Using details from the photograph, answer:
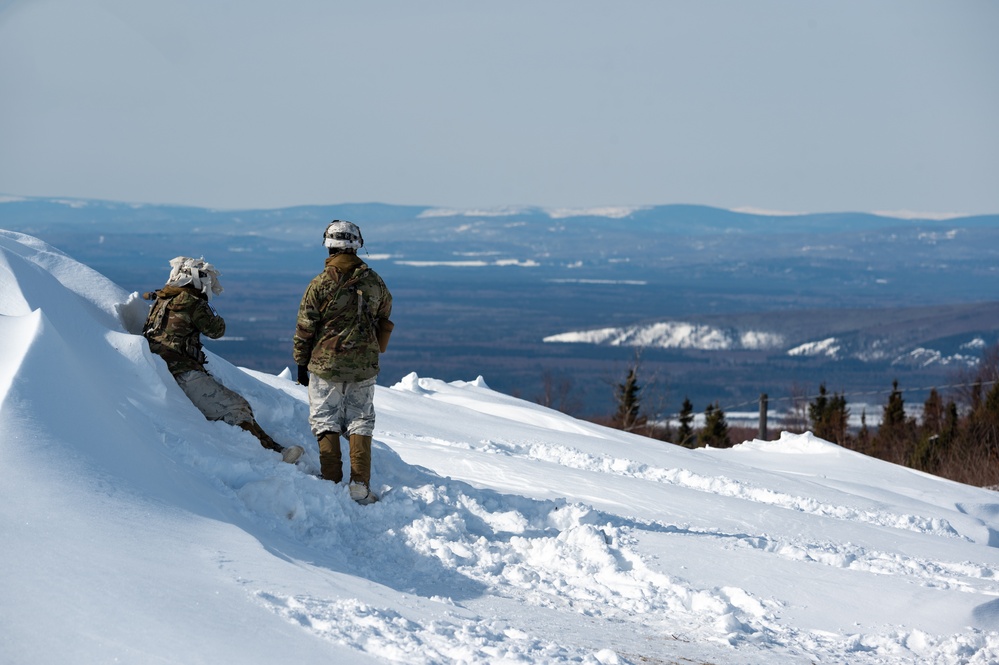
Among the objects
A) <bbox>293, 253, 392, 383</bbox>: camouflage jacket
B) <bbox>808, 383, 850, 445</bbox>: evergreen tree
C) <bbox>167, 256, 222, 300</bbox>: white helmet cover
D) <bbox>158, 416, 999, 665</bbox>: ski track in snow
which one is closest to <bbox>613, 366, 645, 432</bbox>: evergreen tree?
<bbox>808, 383, 850, 445</bbox>: evergreen tree

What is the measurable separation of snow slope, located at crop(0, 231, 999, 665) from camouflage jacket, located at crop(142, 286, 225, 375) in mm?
271

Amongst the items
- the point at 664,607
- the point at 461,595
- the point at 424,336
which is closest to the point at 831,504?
the point at 664,607

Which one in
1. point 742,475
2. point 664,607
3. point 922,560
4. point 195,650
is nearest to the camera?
point 195,650

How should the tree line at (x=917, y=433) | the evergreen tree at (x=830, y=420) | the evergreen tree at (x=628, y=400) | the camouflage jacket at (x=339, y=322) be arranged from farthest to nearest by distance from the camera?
the evergreen tree at (x=830, y=420) < the evergreen tree at (x=628, y=400) < the tree line at (x=917, y=433) < the camouflage jacket at (x=339, y=322)

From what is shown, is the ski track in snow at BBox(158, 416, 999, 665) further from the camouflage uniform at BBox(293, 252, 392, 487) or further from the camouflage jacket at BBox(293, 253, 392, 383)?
the camouflage jacket at BBox(293, 253, 392, 383)

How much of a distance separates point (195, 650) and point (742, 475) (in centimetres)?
820

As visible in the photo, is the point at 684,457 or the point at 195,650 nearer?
the point at 195,650

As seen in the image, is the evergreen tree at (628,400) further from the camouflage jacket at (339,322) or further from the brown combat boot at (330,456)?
the camouflage jacket at (339,322)

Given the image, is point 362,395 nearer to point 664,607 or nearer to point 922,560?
A: point 664,607

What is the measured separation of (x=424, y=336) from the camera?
611 ft

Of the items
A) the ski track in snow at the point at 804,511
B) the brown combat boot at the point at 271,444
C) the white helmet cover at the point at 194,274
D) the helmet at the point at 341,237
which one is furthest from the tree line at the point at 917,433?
the white helmet cover at the point at 194,274

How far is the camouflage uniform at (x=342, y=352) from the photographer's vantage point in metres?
6.81

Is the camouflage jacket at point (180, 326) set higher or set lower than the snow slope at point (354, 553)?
higher

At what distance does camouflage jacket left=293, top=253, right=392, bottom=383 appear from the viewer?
22.3ft
